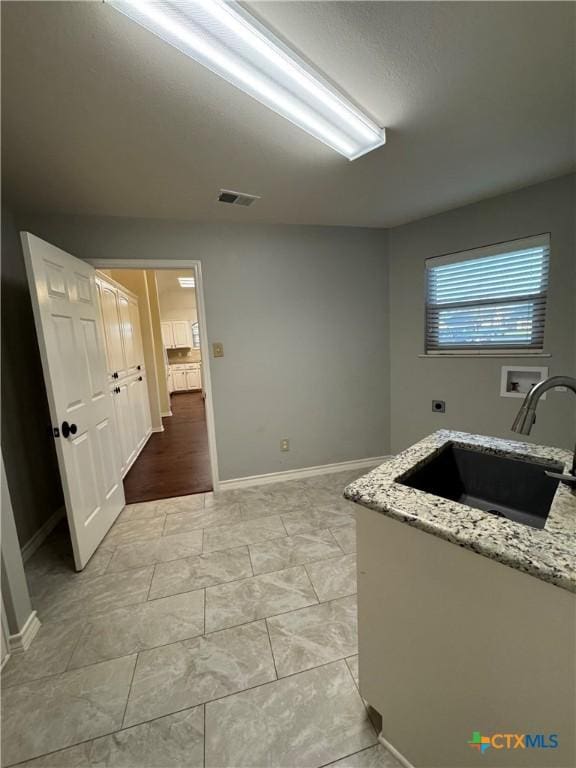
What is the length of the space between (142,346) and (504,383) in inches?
185

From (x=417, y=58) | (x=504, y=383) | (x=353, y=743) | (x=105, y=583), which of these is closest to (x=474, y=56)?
(x=417, y=58)

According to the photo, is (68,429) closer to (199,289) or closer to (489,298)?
→ (199,289)

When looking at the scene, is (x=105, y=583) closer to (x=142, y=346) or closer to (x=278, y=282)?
(x=278, y=282)

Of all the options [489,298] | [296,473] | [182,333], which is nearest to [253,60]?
[489,298]

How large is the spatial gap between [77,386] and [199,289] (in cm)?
120

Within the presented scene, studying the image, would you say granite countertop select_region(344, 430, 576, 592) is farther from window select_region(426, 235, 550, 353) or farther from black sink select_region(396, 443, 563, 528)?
window select_region(426, 235, 550, 353)

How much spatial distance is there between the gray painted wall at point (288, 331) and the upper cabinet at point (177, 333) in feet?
19.0

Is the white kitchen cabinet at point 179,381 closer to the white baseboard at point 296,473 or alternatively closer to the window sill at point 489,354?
the white baseboard at point 296,473

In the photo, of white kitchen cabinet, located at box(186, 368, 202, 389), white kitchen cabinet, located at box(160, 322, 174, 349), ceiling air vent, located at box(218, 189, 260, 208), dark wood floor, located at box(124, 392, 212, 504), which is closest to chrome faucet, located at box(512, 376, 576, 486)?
ceiling air vent, located at box(218, 189, 260, 208)

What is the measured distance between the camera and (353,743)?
1.04 metres

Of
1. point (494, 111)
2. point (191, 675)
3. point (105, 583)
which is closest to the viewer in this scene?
point (191, 675)

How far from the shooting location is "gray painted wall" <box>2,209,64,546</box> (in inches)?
78.1

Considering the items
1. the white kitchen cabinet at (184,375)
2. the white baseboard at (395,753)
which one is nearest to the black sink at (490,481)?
the white baseboard at (395,753)

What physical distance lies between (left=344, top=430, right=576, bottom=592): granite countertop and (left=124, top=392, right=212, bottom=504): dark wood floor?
92.7 inches
